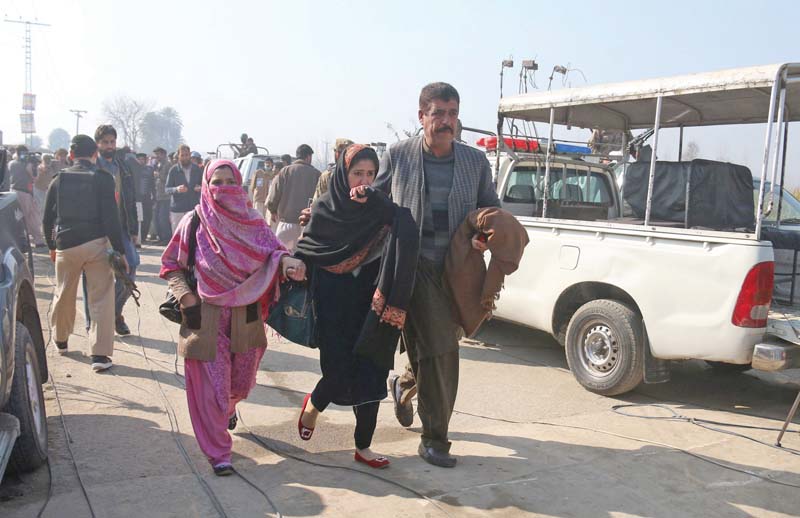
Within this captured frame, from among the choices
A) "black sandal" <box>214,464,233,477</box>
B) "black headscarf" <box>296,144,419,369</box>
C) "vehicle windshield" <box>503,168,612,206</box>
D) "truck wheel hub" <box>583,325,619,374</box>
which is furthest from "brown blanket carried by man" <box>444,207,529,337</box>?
"vehicle windshield" <box>503,168,612,206</box>

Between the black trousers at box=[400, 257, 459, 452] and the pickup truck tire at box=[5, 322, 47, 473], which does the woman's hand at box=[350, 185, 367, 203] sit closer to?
the black trousers at box=[400, 257, 459, 452]

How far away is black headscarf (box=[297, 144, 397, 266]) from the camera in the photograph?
360 centimetres

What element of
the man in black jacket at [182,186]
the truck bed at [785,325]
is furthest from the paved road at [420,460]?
the man in black jacket at [182,186]

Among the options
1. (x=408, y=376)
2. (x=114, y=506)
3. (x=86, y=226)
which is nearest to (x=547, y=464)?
(x=408, y=376)

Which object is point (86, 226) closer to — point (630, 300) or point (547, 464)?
point (547, 464)

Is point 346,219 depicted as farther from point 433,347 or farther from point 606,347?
point 606,347

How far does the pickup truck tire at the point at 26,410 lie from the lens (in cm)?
330

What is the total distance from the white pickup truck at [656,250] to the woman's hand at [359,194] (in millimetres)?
2619

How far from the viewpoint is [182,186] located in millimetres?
11539

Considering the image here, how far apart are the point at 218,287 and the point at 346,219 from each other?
75cm

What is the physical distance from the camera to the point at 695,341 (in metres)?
4.84

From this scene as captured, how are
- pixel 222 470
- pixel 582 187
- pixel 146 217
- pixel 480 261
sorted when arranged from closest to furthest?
pixel 222 470
pixel 480 261
pixel 582 187
pixel 146 217

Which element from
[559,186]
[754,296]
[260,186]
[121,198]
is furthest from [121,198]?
[260,186]

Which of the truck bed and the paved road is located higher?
the truck bed
